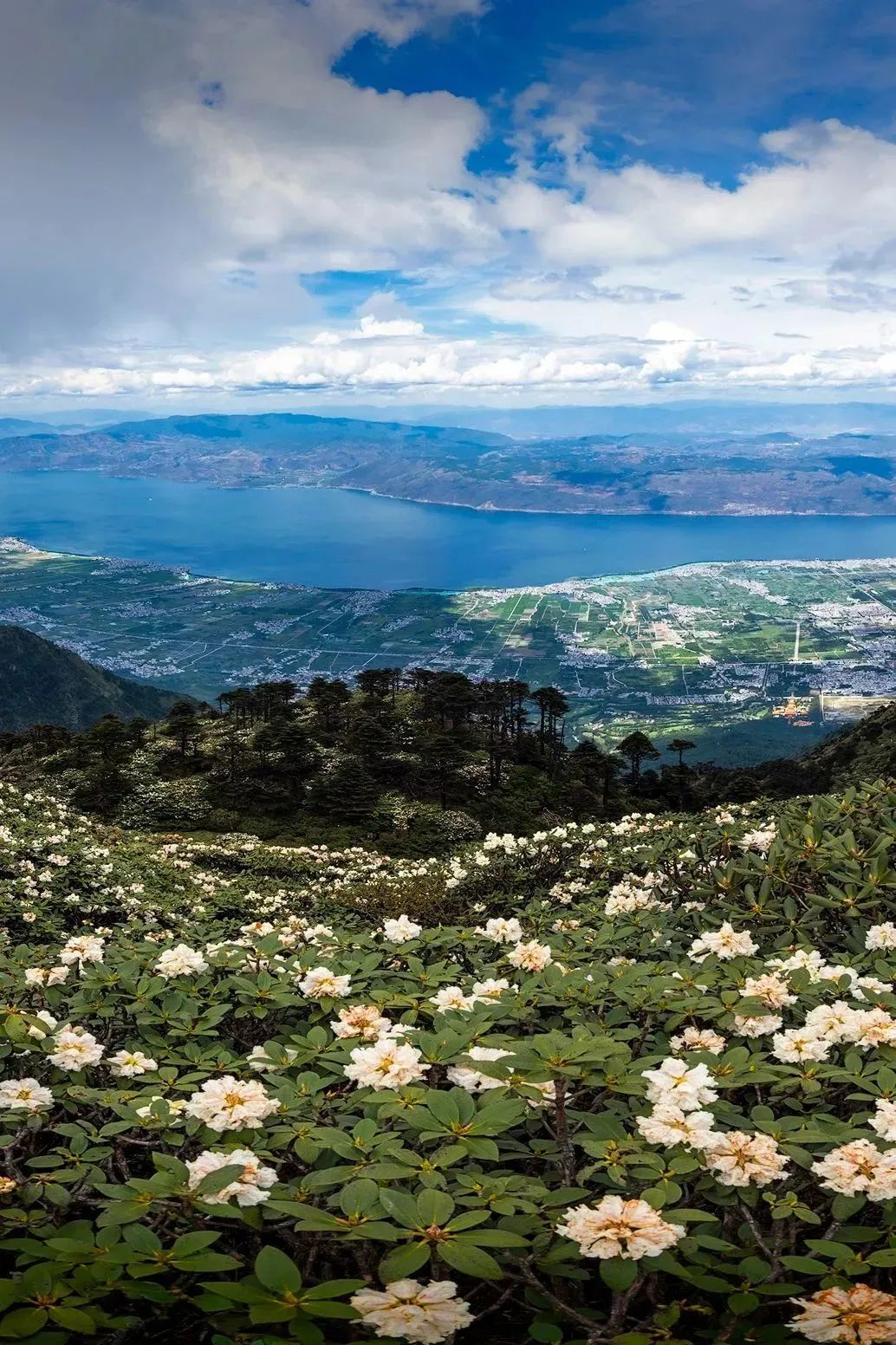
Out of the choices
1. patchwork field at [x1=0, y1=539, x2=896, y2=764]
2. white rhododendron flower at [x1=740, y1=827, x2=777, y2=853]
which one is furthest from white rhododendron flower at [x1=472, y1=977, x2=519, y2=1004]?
patchwork field at [x1=0, y1=539, x2=896, y2=764]

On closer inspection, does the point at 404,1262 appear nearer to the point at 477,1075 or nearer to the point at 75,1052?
the point at 477,1075

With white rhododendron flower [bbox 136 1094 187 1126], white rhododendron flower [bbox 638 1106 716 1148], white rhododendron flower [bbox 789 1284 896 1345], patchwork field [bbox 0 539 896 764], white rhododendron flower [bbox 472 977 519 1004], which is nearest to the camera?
white rhododendron flower [bbox 789 1284 896 1345]

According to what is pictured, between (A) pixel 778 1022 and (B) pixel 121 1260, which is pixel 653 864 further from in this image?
(B) pixel 121 1260

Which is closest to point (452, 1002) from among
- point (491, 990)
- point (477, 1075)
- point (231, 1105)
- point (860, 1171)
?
point (491, 990)

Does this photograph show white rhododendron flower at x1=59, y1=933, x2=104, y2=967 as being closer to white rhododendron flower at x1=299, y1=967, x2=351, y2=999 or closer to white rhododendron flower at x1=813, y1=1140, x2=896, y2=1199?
white rhododendron flower at x1=299, y1=967, x2=351, y2=999

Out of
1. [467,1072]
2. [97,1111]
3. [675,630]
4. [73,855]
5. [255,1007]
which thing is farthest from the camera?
[675,630]

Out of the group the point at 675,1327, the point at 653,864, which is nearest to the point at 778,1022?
the point at 675,1327
